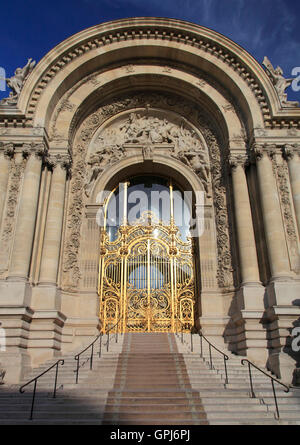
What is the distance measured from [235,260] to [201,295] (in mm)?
1802

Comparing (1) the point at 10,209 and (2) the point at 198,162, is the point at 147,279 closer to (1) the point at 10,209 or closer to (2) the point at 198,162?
(2) the point at 198,162

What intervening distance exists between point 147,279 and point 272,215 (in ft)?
17.5

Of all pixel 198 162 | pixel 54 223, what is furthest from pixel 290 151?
pixel 54 223

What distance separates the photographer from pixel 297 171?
13.6 meters

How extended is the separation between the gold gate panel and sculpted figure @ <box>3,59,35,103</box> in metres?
6.42

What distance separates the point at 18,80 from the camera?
1456 cm

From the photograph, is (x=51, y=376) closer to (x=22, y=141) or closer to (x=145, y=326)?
(x=145, y=326)

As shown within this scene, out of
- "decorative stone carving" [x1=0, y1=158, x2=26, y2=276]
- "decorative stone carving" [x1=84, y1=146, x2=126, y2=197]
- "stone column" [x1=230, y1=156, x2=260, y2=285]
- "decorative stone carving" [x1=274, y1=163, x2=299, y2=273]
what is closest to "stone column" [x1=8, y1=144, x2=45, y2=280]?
"decorative stone carving" [x1=0, y1=158, x2=26, y2=276]

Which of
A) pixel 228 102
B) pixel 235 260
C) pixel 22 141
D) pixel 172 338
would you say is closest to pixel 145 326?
pixel 172 338

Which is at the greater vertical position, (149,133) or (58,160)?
(149,133)

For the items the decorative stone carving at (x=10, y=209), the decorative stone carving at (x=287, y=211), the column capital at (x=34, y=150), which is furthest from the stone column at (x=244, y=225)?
the decorative stone carving at (x=10, y=209)

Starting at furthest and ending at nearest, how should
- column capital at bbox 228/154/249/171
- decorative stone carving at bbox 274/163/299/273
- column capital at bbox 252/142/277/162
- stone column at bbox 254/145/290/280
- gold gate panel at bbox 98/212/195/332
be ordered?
column capital at bbox 228/154/249/171 < gold gate panel at bbox 98/212/195/332 < column capital at bbox 252/142/277/162 < decorative stone carving at bbox 274/163/299/273 < stone column at bbox 254/145/290/280

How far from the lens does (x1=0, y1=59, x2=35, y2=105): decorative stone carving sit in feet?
46.8

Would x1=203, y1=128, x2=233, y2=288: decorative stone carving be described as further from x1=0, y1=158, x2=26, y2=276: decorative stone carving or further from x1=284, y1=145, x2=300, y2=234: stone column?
x1=0, y1=158, x2=26, y2=276: decorative stone carving
